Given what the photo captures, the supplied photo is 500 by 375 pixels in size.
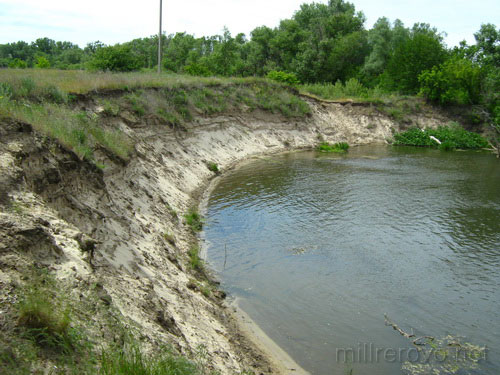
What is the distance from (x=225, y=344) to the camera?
23.2 ft

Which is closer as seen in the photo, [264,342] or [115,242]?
[264,342]

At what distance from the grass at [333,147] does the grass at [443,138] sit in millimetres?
6809

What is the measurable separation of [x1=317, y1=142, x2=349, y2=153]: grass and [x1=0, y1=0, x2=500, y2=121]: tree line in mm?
10017

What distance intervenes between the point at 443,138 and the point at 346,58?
22.1m

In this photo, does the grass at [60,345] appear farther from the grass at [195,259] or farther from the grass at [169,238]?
the grass at [169,238]

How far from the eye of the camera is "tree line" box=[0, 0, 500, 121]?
40.8 metres

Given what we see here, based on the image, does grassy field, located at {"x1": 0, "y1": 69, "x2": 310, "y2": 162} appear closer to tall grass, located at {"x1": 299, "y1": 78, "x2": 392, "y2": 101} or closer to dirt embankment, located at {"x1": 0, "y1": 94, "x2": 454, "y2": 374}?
dirt embankment, located at {"x1": 0, "y1": 94, "x2": 454, "y2": 374}

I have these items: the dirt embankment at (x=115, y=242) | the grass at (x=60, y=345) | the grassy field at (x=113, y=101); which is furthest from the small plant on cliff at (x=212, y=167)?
the grass at (x=60, y=345)

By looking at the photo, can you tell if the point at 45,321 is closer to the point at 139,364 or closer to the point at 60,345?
the point at 60,345

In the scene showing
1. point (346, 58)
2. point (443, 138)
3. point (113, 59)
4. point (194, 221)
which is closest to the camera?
point (194, 221)

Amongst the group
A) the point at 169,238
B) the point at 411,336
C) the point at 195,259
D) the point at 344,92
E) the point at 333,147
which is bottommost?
the point at 411,336

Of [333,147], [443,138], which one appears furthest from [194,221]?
[443,138]

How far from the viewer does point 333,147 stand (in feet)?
107

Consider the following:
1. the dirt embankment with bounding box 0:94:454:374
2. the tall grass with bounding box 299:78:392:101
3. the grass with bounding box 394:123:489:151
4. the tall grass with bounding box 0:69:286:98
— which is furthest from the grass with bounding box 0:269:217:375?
the tall grass with bounding box 299:78:392:101
